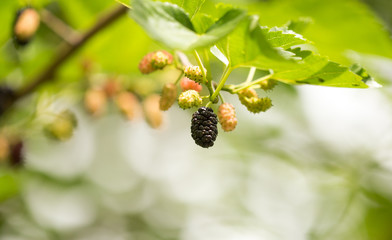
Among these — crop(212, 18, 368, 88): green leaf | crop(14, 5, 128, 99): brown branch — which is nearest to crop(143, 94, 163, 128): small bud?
crop(14, 5, 128, 99): brown branch

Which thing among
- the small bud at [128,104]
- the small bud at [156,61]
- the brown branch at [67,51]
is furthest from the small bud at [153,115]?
the small bud at [156,61]

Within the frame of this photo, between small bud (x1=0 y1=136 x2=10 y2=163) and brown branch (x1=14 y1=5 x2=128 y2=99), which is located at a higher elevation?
brown branch (x1=14 y1=5 x2=128 y2=99)

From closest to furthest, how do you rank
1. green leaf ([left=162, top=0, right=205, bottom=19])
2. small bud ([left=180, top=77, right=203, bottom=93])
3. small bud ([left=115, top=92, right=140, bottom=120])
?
green leaf ([left=162, top=0, right=205, bottom=19]), small bud ([left=180, top=77, right=203, bottom=93]), small bud ([left=115, top=92, right=140, bottom=120])

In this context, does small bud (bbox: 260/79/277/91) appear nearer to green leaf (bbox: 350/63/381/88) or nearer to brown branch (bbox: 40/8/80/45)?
green leaf (bbox: 350/63/381/88)

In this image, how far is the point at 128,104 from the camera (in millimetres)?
1517

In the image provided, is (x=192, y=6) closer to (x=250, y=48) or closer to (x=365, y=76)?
(x=250, y=48)

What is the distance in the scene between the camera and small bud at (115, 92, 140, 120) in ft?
4.81

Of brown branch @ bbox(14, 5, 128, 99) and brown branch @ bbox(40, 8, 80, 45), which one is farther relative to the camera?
brown branch @ bbox(40, 8, 80, 45)

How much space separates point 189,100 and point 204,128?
5 cm

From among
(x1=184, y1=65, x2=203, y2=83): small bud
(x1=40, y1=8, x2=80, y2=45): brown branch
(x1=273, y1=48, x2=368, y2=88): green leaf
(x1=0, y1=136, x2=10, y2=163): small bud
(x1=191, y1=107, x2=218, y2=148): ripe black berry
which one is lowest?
(x1=191, y1=107, x2=218, y2=148): ripe black berry

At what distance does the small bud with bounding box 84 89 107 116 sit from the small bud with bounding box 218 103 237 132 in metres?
0.90

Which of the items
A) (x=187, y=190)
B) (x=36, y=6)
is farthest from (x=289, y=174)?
(x=36, y=6)

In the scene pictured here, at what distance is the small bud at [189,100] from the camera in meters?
0.66

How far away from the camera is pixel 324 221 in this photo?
270 cm
